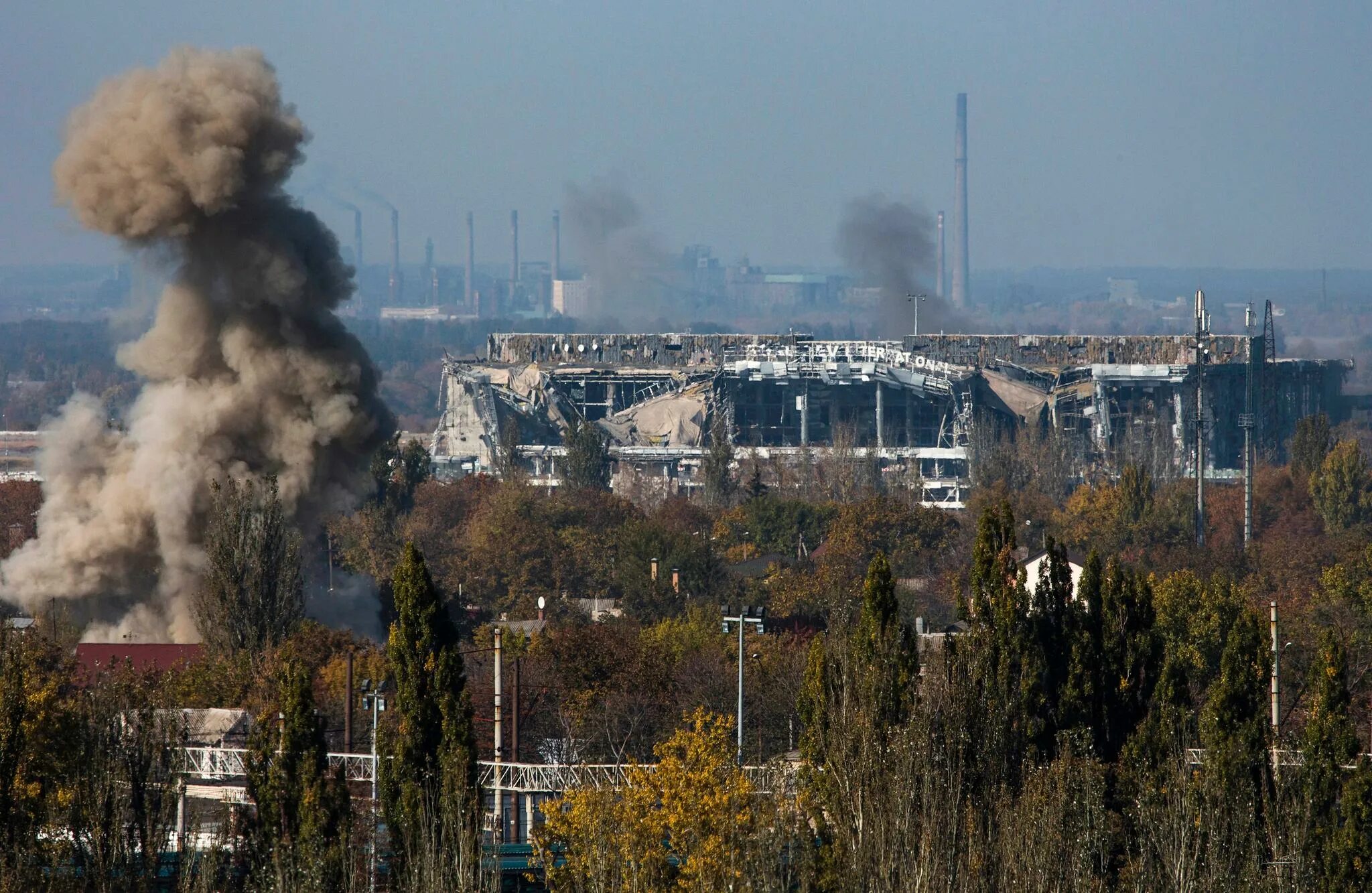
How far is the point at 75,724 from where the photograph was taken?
19.9 m

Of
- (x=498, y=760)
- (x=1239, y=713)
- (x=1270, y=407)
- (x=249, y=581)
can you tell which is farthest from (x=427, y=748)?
(x=1270, y=407)

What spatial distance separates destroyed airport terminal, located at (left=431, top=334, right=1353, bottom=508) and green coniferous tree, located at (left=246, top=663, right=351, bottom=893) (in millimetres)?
66935

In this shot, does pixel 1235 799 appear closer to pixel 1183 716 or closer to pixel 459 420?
pixel 1183 716

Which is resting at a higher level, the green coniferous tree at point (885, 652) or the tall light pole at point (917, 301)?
the tall light pole at point (917, 301)

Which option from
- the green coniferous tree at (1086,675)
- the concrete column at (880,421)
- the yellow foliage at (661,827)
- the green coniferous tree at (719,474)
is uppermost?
the concrete column at (880,421)

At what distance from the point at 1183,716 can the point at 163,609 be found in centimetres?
1981

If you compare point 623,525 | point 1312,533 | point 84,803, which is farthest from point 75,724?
point 1312,533

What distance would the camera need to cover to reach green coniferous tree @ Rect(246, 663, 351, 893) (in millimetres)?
18641

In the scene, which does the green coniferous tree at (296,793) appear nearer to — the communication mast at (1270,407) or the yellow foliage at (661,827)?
the yellow foliage at (661,827)

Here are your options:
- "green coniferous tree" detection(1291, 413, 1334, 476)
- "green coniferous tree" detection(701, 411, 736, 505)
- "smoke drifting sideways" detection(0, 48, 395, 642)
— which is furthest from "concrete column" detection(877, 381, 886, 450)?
"smoke drifting sideways" detection(0, 48, 395, 642)

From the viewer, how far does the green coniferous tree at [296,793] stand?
61.2 ft

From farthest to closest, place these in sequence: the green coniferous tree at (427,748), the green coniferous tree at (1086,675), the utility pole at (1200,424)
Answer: the utility pole at (1200,424), the green coniferous tree at (1086,675), the green coniferous tree at (427,748)

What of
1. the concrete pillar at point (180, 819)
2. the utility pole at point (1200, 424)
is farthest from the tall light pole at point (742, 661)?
the utility pole at point (1200, 424)

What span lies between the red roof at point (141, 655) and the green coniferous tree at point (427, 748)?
12208mm
